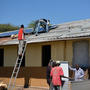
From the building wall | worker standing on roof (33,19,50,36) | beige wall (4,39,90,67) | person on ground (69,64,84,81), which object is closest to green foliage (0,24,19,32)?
beige wall (4,39,90,67)

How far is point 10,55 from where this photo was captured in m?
17.5

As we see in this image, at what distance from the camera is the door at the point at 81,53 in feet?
42.6

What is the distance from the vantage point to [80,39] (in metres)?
13.0

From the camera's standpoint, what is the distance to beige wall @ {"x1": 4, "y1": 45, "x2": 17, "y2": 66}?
1716 centimetres

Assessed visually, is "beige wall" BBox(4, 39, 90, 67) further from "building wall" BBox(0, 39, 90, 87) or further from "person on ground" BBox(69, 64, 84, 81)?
"person on ground" BBox(69, 64, 84, 81)

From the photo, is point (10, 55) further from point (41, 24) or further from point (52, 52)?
point (52, 52)

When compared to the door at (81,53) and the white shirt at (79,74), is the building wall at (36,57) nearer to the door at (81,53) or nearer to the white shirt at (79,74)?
the door at (81,53)

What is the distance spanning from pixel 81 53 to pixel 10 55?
6.23m

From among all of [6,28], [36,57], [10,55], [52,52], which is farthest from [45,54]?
[6,28]

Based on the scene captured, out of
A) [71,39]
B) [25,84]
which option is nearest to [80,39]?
[71,39]

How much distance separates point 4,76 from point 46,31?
15.8 ft

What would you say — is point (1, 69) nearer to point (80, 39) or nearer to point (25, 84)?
point (25, 84)

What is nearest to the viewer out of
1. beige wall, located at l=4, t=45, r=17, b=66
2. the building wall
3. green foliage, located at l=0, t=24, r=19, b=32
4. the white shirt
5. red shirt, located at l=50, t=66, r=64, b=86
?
red shirt, located at l=50, t=66, r=64, b=86

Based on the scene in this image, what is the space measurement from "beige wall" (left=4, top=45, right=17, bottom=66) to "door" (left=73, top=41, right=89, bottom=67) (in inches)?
205
